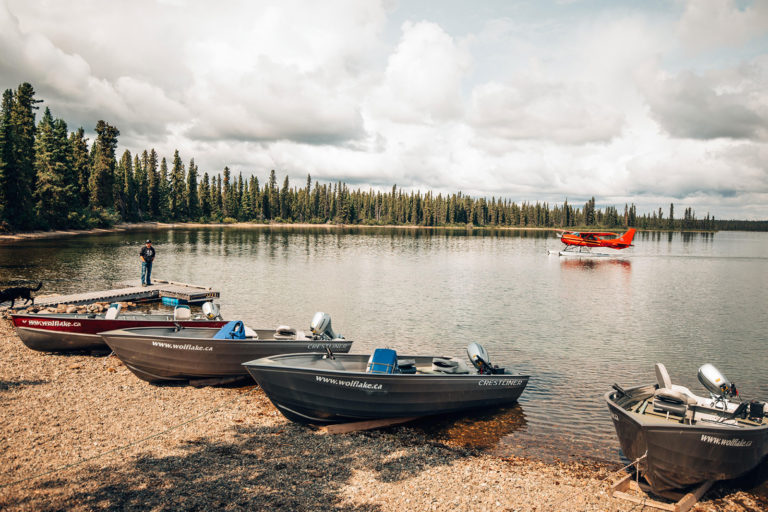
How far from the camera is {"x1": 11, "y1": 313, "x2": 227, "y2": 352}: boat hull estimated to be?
1564cm

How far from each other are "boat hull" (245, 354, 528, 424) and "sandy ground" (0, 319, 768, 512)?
1.70ft

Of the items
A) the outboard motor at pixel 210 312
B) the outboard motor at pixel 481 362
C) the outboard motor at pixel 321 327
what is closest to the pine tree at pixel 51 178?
the outboard motor at pixel 210 312

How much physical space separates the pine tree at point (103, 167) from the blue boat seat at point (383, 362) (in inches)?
4036

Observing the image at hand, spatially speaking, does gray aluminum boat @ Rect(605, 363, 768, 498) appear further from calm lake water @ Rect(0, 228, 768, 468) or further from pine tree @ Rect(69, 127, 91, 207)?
pine tree @ Rect(69, 127, 91, 207)

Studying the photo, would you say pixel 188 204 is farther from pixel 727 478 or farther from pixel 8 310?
pixel 727 478

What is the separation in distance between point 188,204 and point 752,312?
141577mm

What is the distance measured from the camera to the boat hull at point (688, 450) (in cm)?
844

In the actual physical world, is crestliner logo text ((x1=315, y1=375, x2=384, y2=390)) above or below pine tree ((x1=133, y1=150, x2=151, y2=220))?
below

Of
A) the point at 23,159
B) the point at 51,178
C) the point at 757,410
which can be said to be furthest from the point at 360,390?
the point at 51,178

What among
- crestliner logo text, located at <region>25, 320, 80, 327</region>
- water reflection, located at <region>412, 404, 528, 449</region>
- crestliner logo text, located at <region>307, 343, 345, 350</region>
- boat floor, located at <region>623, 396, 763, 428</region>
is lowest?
water reflection, located at <region>412, 404, 528, 449</region>

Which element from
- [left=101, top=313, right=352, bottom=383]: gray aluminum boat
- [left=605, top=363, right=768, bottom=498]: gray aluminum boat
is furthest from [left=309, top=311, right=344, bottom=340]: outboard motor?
[left=605, top=363, right=768, bottom=498]: gray aluminum boat

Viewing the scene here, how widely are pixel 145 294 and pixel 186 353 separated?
1624 cm

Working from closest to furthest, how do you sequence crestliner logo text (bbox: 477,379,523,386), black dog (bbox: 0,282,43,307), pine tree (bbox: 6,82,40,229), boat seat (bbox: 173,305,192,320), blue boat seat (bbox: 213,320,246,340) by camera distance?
crestliner logo text (bbox: 477,379,523,386) < blue boat seat (bbox: 213,320,246,340) < boat seat (bbox: 173,305,192,320) < black dog (bbox: 0,282,43,307) < pine tree (bbox: 6,82,40,229)

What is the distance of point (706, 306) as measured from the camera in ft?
105
